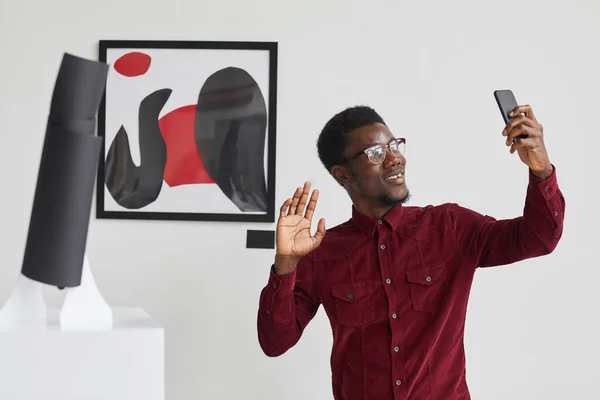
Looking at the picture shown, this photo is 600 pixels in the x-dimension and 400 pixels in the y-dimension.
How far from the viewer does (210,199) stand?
2.66 m

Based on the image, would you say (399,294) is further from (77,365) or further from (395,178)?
(77,365)

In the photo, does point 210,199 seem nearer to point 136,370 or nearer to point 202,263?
point 202,263

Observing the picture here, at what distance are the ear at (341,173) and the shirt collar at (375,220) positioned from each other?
0.36ft

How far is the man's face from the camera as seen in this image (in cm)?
205

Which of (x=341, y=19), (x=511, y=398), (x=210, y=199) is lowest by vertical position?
(x=511, y=398)

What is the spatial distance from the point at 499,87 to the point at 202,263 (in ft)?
4.20

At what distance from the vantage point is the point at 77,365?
127 centimetres

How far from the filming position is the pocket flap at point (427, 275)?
6.58ft

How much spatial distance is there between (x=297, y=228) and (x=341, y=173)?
1.07 feet

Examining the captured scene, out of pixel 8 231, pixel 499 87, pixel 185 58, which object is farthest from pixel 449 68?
pixel 8 231

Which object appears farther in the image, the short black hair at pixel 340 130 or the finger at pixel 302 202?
the short black hair at pixel 340 130

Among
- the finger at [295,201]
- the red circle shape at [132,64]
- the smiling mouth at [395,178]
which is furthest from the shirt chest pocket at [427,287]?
the red circle shape at [132,64]

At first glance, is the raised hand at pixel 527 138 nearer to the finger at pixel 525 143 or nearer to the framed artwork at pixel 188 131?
the finger at pixel 525 143

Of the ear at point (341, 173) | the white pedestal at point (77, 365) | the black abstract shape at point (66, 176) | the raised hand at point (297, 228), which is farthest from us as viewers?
the ear at point (341, 173)
